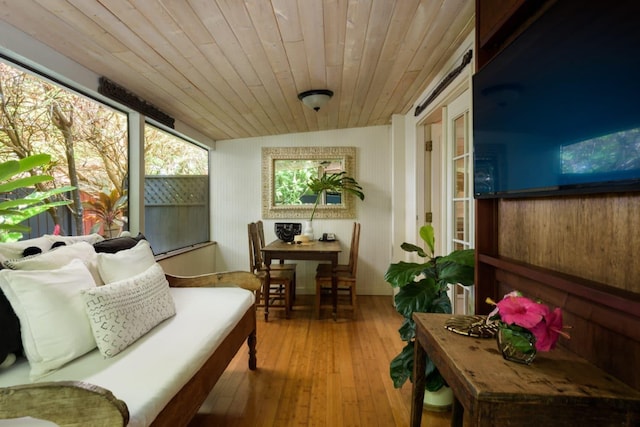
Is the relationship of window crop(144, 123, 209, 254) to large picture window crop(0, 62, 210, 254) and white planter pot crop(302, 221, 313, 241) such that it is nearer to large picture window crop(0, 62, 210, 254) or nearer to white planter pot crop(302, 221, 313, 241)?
large picture window crop(0, 62, 210, 254)

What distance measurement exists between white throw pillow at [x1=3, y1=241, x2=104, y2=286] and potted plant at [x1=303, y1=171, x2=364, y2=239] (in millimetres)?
2624

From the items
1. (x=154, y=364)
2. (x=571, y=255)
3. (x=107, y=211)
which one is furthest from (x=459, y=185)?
(x=107, y=211)

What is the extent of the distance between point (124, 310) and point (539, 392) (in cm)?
157

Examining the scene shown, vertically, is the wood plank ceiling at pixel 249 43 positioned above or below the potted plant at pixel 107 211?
above

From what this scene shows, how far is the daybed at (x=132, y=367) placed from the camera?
867 millimetres

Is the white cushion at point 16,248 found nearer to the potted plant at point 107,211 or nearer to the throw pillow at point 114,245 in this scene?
the throw pillow at point 114,245

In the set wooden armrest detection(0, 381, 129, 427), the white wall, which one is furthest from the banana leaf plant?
wooden armrest detection(0, 381, 129, 427)

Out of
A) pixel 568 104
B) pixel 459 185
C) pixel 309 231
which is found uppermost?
pixel 568 104

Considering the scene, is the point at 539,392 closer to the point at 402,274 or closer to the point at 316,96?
the point at 402,274

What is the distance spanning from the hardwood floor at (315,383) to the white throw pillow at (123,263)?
905 millimetres

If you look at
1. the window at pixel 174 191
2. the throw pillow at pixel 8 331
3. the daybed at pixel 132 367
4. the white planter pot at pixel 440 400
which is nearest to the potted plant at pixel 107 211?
the window at pixel 174 191

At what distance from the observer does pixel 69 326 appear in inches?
49.4

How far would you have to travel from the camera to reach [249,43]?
6.34 feet

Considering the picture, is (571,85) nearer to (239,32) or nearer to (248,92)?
(239,32)
